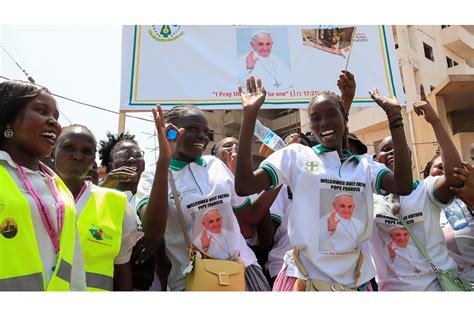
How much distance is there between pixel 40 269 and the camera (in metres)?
1.71

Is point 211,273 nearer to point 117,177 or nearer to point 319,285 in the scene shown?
point 319,285

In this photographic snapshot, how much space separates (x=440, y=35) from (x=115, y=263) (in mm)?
21620

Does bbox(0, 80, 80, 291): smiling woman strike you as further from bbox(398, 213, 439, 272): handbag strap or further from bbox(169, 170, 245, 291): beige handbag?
bbox(398, 213, 439, 272): handbag strap

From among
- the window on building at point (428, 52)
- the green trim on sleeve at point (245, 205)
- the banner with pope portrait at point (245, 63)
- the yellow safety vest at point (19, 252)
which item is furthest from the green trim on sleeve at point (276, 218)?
the window on building at point (428, 52)

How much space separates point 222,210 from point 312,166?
53cm

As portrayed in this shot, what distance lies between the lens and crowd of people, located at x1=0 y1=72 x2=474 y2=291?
6.01ft

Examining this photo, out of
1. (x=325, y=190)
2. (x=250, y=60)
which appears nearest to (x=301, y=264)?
(x=325, y=190)

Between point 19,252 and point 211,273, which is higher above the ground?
point 19,252

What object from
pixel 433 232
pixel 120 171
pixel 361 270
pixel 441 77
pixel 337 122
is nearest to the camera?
pixel 361 270

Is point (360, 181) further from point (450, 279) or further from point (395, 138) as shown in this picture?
point (450, 279)

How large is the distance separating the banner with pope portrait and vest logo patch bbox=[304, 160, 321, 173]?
121 inches

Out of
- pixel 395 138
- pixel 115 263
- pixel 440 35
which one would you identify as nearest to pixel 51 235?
pixel 115 263

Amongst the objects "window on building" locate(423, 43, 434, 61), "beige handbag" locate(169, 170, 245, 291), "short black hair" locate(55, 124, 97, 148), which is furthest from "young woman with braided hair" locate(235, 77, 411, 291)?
"window on building" locate(423, 43, 434, 61)

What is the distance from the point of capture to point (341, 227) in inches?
88.4
